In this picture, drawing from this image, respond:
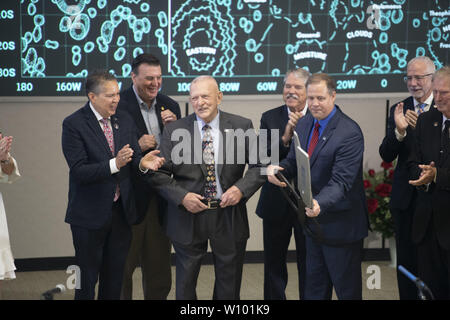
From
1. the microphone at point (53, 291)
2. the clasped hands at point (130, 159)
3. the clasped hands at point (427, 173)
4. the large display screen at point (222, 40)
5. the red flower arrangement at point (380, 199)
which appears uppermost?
the large display screen at point (222, 40)

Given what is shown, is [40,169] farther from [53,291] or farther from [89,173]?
[53,291]

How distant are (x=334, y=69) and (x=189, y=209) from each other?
2.74 metres

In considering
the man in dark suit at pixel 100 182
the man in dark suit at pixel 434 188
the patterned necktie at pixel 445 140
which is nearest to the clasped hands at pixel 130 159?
the man in dark suit at pixel 100 182

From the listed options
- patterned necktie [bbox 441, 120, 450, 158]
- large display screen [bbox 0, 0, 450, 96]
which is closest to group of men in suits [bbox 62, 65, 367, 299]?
patterned necktie [bbox 441, 120, 450, 158]

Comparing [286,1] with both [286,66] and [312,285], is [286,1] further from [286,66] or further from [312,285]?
[312,285]

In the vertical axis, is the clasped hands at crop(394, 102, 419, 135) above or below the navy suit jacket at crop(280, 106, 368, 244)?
above

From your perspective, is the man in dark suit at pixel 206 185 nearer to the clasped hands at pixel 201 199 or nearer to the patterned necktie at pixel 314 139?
the clasped hands at pixel 201 199

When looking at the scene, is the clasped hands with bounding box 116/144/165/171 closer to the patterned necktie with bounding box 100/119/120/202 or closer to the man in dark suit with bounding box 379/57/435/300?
the patterned necktie with bounding box 100/119/120/202

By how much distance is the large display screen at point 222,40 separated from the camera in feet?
18.6

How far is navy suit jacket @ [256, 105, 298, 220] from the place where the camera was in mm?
4523

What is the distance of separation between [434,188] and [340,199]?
1.95ft

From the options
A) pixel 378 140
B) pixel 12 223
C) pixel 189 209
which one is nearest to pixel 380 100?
pixel 378 140

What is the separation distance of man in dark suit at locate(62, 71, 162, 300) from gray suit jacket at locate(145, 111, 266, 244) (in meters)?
0.14

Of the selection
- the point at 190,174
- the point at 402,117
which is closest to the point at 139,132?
the point at 190,174
